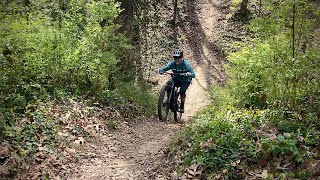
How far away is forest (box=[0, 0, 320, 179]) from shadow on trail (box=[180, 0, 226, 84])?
26.9ft

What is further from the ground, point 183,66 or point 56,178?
point 183,66

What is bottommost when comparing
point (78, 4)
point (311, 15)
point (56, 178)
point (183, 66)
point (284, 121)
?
point (56, 178)

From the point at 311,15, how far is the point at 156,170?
187 inches

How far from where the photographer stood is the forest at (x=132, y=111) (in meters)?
6.13

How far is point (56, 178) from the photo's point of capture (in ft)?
22.9

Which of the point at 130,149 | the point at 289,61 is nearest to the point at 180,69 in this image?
the point at 130,149

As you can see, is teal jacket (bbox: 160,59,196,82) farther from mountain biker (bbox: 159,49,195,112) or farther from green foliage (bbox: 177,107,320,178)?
green foliage (bbox: 177,107,320,178)

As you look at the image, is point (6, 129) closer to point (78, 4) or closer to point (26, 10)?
point (78, 4)

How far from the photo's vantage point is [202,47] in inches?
936

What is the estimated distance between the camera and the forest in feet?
20.1

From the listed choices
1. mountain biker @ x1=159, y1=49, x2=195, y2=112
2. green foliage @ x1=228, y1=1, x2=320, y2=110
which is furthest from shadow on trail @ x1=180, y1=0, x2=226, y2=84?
green foliage @ x1=228, y1=1, x2=320, y2=110

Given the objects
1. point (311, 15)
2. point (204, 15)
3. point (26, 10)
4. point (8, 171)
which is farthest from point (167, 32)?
point (8, 171)

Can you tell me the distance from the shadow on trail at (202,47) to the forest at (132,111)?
8200 mm

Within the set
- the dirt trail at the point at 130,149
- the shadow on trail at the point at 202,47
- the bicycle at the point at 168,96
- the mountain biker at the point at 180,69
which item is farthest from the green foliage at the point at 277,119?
the shadow on trail at the point at 202,47
